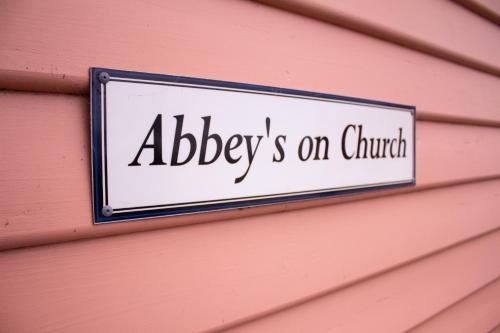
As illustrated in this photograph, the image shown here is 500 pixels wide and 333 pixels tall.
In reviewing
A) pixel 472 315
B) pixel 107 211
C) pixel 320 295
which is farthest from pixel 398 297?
pixel 107 211

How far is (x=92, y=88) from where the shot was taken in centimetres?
50

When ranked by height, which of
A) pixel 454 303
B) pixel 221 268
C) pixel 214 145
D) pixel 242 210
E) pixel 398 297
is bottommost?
pixel 454 303

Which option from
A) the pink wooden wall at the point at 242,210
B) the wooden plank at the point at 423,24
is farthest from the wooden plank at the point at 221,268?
the wooden plank at the point at 423,24

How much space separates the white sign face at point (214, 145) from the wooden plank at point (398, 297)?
32 centimetres

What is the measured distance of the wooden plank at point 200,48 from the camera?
476 mm

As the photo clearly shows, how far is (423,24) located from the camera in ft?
3.55

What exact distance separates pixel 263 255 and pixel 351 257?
328mm

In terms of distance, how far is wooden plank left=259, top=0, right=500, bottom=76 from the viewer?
822 millimetres

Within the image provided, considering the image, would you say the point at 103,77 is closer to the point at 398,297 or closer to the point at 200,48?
the point at 200,48

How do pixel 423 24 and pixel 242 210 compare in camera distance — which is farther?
pixel 423 24

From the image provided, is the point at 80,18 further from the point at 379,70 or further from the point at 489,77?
the point at 489,77

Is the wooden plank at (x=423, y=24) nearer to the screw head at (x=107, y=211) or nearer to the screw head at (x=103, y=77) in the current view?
the screw head at (x=103, y=77)

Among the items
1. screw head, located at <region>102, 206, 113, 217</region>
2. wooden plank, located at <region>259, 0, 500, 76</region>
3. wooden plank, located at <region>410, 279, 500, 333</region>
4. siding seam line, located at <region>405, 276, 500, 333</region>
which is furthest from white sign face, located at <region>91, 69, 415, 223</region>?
wooden plank, located at <region>410, 279, 500, 333</region>

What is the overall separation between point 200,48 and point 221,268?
18.4 inches
